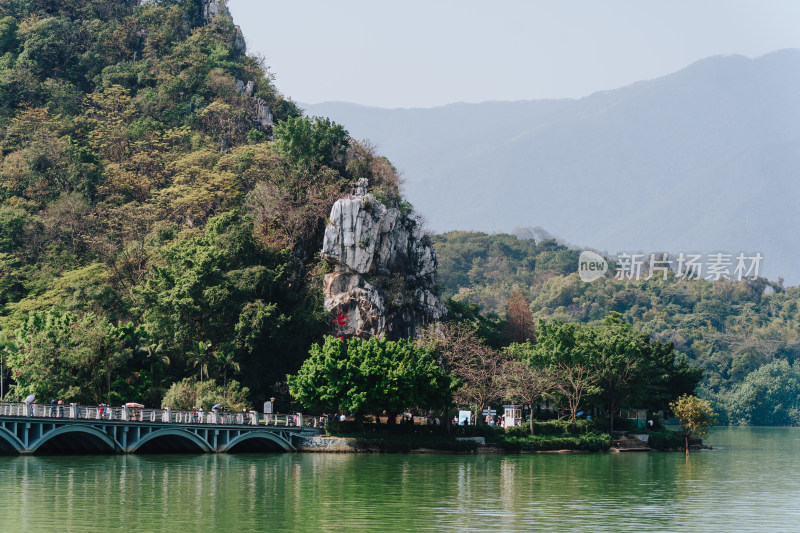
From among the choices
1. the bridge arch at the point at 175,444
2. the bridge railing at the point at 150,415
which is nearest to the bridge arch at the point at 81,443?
the bridge railing at the point at 150,415

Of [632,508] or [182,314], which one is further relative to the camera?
[182,314]

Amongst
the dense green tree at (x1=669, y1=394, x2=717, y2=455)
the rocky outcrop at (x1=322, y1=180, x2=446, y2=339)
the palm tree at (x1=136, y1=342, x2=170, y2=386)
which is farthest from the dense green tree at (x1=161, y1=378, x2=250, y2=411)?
the dense green tree at (x1=669, y1=394, x2=717, y2=455)

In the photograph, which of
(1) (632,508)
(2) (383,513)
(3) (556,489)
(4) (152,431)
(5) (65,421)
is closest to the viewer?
(2) (383,513)

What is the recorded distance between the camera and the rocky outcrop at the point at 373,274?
81625mm

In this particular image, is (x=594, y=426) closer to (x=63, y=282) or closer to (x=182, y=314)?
(x=182, y=314)

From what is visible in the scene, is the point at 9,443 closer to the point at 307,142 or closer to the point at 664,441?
the point at 307,142

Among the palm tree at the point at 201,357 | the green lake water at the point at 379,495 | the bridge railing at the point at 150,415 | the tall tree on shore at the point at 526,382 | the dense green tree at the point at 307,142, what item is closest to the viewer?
the green lake water at the point at 379,495

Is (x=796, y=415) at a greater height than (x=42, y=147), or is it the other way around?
(x=42, y=147)

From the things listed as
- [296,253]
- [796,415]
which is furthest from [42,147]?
[796,415]

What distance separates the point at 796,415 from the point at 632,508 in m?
137

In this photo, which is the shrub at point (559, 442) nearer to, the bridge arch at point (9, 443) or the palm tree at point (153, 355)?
the palm tree at point (153, 355)

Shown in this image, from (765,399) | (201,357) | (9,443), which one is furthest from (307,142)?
(765,399)

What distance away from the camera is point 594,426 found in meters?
79.1

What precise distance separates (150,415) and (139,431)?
3.91ft
